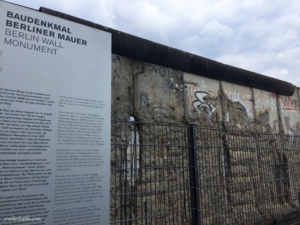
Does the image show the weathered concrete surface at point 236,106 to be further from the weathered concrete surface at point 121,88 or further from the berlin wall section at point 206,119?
the weathered concrete surface at point 121,88

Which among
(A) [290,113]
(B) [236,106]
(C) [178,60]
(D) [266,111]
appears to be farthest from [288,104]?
(C) [178,60]

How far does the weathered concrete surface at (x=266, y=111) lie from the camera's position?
5590 millimetres

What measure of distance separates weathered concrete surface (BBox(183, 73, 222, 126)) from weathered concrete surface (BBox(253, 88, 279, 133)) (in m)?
1.23

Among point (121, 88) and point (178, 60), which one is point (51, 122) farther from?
point (178, 60)

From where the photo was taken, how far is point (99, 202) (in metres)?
2.16

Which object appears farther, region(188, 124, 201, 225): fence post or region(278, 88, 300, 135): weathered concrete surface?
region(278, 88, 300, 135): weathered concrete surface

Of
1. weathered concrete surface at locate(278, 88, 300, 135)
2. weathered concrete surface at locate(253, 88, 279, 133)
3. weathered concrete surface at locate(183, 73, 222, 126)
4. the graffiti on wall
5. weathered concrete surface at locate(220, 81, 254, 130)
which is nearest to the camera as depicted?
weathered concrete surface at locate(183, 73, 222, 126)

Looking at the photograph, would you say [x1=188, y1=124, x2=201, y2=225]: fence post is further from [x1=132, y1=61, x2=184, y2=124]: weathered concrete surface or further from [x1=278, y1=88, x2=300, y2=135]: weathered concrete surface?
[x1=278, y1=88, x2=300, y2=135]: weathered concrete surface

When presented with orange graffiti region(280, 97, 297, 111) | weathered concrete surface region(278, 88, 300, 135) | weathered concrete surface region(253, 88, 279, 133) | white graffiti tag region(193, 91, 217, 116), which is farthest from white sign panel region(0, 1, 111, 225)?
orange graffiti region(280, 97, 297, 111)

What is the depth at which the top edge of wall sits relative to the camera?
3.69 metres

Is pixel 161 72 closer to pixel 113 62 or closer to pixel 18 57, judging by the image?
pixel 113 62

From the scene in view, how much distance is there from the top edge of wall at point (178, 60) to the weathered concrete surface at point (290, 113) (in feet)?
1.40

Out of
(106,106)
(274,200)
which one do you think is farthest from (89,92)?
(274,200)

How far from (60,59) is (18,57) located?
321 millimetres
